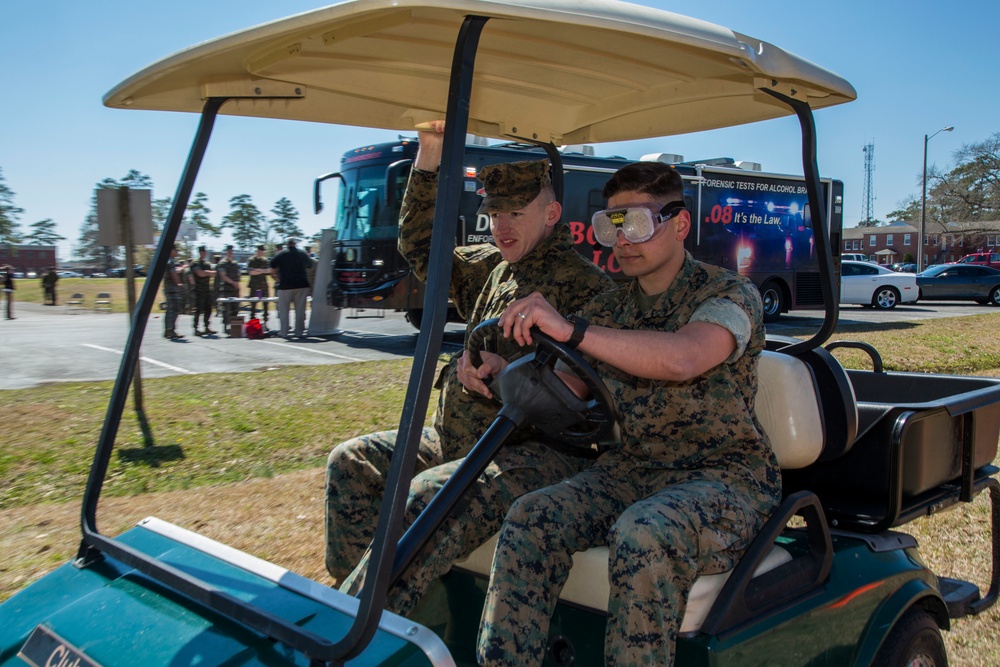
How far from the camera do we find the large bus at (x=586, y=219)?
11.6 meters

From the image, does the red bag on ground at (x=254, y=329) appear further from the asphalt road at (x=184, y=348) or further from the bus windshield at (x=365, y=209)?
the bus windshield at (x=365, y=209)

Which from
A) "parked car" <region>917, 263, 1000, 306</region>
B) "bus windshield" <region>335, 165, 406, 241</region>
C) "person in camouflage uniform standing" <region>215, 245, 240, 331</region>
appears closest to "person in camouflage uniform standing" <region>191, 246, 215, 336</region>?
"person in camouflage uniform standing" <region>215, 245, 240, 331</region>

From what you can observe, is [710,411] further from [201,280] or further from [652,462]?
[201,280]

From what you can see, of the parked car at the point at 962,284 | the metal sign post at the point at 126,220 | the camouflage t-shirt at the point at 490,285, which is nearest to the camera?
the camouflage t-shirt at the point at 490,285

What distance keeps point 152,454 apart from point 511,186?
349 cm

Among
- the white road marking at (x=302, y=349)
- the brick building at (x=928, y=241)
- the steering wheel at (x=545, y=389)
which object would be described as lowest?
the white road marking at (x=302, y=349)

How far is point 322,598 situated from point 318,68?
1339 millimetres

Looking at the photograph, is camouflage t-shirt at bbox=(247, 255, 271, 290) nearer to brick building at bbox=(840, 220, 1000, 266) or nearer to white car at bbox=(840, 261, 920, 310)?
white car at bbox=(840, 261, 920, 310)

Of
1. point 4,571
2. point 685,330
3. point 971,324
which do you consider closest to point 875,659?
point 685,330

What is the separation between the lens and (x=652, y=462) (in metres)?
2.12

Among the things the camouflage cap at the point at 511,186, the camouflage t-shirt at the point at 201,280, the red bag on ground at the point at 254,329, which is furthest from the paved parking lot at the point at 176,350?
the camouflage cap at the point at 511,186

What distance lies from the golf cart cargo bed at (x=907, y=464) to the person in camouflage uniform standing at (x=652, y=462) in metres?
0.46

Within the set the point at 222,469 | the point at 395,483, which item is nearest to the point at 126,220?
the point at 222,469

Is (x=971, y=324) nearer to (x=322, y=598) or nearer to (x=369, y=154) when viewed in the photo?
(x=369, y=154)
